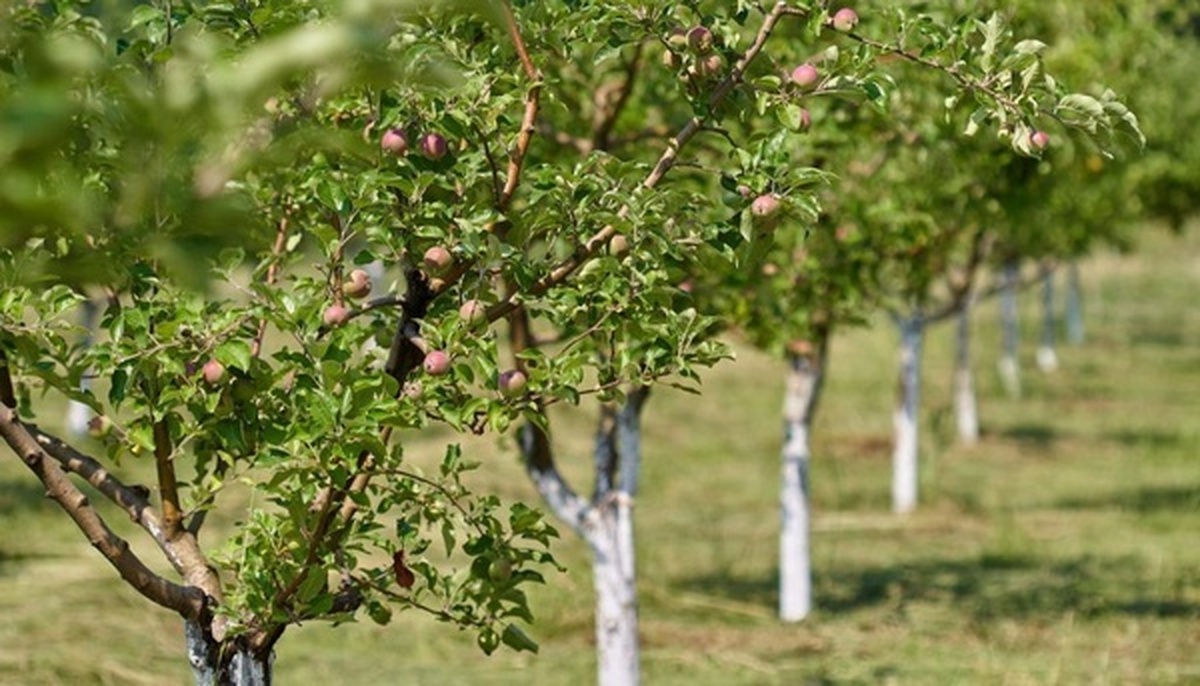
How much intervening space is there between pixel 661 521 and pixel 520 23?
52.4 ft

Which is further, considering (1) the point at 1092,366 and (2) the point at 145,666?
(1) the point at 1092,366

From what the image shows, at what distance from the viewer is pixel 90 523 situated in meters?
4.82

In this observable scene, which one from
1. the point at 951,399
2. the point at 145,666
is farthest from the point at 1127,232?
the point at 145,666

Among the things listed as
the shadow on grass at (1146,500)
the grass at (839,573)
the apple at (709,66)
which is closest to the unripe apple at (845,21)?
the apple at (709,66)

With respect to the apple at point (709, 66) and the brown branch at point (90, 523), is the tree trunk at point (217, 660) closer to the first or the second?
the brown branch at point (90, 523)

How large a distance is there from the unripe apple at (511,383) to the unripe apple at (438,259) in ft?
0.91

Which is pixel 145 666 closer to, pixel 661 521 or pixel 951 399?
pixel 661 521

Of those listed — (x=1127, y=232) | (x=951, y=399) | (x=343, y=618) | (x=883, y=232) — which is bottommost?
(x=343, y=618)

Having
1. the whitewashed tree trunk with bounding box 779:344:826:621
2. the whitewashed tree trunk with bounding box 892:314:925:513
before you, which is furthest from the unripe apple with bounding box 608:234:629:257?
the whitewashed tree trunk with bounding box 892:314:925:513

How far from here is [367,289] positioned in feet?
15.9

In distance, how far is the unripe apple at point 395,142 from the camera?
4.50m

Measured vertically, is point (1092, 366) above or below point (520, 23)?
above

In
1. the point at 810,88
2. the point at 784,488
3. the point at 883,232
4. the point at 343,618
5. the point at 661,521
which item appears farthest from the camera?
the point at 661,521

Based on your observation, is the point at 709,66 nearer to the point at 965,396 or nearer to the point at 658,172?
the point at 658,172
